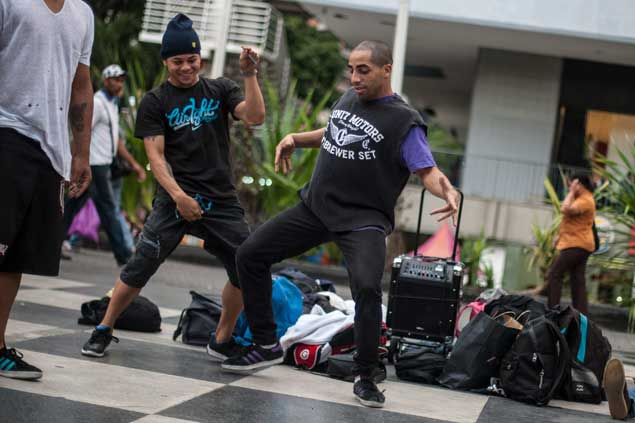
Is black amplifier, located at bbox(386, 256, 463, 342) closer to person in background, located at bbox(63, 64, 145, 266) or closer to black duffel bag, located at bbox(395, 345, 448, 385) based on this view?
black duffel bag, located at bbox(395, 345, 448, 385)

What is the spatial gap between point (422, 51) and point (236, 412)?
2112cm

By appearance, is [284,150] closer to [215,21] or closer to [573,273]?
Answer: [573,273]

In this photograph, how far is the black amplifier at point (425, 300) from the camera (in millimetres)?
6445

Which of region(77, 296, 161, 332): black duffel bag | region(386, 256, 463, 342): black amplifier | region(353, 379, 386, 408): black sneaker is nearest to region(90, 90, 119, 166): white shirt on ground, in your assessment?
region(77, 296, 161, 332): black duffel bag

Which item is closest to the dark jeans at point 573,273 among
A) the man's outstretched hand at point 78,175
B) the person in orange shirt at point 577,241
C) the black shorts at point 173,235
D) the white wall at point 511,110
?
the person in orange shirt at point 577,241

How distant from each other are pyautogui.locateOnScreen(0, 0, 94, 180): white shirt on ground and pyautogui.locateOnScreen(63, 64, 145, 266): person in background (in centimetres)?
572

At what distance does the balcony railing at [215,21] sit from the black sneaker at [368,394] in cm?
2175

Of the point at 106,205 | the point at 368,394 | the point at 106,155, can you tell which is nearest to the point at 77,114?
the point at 368,394

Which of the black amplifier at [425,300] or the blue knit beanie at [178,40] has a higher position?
the blue knit beanie at [178,40]

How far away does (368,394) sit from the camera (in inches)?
206

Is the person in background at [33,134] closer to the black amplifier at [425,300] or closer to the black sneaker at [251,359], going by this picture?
the black sneaker at [251,359]

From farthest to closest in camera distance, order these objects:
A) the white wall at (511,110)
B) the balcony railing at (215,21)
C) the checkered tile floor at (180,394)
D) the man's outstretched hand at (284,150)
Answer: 1. the balcony railing at (215,21)
2. the white wall at (511,110)
3. the man's outstretched hand at (284,150)
4. the checkered tile floor at (180,394)

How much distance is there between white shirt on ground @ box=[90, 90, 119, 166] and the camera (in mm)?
10625

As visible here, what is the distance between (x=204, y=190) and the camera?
591 centimetres
